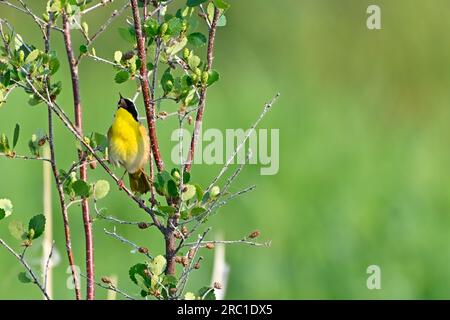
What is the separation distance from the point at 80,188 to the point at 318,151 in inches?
106

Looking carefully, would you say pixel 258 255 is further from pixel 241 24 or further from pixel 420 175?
pixel 241 24

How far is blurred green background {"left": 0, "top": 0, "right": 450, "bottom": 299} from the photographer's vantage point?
3932mm

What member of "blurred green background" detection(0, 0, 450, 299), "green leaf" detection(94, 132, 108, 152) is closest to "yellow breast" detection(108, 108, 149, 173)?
"green leaf" detection(94, 132, 108, 152)

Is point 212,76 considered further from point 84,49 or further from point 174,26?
point 84,49

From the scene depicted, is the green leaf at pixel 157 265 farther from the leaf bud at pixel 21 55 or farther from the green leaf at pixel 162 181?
the leaf bud at pixel 21 55

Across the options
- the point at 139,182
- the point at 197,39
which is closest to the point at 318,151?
the point at 139,182

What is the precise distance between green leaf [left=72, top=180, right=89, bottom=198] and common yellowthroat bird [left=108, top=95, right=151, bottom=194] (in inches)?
8.2

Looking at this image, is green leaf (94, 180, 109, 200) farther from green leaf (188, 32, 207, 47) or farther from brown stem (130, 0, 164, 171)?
green leaf (188, 32, 207, 47)

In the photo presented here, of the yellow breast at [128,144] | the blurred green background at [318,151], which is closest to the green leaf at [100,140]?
the yellow breast at [128,144]

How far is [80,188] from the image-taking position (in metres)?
1.93

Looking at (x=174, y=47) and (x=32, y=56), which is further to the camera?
(x=174, y=47)

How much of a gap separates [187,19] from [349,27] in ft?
11.9

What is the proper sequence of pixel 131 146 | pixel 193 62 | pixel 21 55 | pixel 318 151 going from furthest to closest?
pixel 318 151, pixel 131 146, pixel 193 62, pixel 21 55

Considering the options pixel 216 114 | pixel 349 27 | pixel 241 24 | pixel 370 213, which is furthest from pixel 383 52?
pixel 370 213
